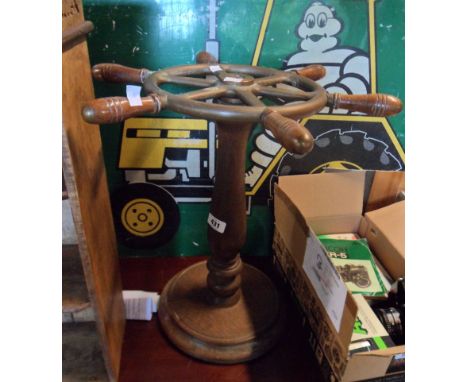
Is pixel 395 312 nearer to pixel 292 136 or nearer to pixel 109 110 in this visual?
pixel 292 136

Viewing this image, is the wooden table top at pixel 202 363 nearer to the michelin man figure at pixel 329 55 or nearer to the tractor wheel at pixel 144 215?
the tractor wheel at pixel 144 215

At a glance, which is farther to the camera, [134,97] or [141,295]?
[141,295]

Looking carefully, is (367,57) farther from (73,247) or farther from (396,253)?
(73,247)

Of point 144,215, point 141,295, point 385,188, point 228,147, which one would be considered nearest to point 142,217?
point 144,215

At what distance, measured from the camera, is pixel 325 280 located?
90 cm

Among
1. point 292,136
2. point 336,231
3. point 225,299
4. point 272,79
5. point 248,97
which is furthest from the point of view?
point 336,231

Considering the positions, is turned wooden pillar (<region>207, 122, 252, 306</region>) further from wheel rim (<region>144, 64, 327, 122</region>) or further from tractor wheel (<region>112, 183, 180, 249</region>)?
tractor wheel (<region>112, 183, 180, 249</region>)

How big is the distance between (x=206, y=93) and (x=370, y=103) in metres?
0.33

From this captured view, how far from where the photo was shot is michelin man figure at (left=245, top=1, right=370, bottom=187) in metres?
1.12

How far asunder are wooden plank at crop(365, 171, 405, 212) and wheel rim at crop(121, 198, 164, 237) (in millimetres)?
696

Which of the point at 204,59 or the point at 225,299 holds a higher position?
the point at 204,59

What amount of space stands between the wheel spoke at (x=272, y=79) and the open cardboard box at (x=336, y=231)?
33 centimetres

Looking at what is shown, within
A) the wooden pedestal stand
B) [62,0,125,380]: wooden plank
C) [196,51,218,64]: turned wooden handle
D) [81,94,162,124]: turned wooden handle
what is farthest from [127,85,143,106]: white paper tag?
[196,51,218,64]: turned wooden handle

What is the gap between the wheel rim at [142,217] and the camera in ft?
4.34
